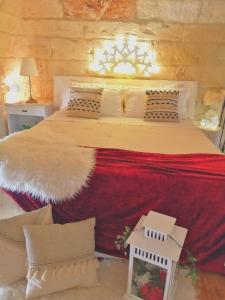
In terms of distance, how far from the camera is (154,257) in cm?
130

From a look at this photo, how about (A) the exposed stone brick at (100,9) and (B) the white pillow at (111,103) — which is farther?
(A) the exposed stone brick at (100,9)

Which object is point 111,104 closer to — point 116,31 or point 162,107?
point 162,107

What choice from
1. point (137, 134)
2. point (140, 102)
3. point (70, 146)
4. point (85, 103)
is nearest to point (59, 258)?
point (70, 146)

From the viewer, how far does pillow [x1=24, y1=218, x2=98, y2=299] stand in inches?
55.6

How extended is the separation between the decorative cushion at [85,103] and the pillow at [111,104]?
0.09m

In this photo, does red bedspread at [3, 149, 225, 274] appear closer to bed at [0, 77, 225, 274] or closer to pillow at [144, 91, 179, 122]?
bed at [0, 77, 225, 274]

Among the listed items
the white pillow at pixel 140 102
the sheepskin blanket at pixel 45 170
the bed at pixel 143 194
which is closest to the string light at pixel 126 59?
the white pillow at pixel 140 102

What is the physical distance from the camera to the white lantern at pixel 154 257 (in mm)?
1279

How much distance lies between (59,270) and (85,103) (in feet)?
6.09

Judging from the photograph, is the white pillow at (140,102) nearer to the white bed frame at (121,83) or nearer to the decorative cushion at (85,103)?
the white bed frame at (121,83)

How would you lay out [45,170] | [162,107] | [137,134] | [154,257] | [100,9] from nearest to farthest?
[154,257]
[45,170]
[137,134]
[162,107]
[100,9]

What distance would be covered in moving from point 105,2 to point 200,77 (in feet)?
5.03

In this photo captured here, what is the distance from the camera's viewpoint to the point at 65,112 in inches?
116

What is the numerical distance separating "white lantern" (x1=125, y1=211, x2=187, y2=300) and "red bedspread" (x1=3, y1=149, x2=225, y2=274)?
0.18 metres
